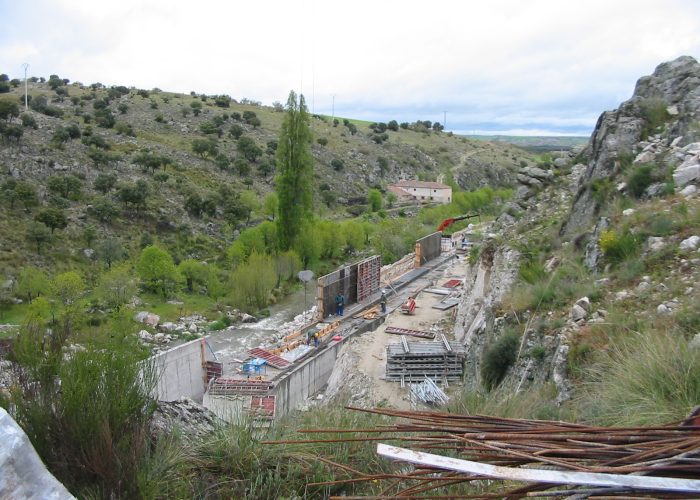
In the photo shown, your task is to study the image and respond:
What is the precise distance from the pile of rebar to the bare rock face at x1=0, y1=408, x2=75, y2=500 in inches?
67.5

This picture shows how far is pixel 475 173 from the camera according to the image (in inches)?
3344

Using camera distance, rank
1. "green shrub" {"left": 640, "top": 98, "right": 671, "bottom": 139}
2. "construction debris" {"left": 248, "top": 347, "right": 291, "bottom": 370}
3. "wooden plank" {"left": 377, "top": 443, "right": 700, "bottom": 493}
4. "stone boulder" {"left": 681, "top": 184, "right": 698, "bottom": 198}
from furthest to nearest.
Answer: "construction debris" {"left": 248, "top": 347, "right": 291, "bottom": 370}
"green shrub" {"left": 640, "top": 98, "right": 671, "bottom": 139}
"stone boulder" {"left": 681, "top": 184, "right": 698, "bottom": 198}
"wooden plank" {"left": 377, "top": 443, "right": 700, "bottom": 493}

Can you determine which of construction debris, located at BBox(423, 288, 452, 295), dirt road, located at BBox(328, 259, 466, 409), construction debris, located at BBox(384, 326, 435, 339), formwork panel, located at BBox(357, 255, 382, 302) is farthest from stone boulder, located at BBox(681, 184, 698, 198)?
formwork panel, located at BBox(357, 255, 382, 302)

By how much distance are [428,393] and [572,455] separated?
8541mm

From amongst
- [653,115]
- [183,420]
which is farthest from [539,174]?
[183,420]

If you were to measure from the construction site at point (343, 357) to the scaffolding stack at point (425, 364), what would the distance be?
0.02 m

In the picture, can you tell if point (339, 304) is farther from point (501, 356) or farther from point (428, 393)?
point (501, 356)

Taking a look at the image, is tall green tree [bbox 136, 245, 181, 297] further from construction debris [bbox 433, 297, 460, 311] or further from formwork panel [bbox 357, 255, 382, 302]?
construction debris [bbox 433, 297, 460, 311]

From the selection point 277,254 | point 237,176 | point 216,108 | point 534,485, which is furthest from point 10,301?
point 216,108

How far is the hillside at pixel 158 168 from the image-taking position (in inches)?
1315

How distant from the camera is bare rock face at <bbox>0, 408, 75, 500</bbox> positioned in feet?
8.06

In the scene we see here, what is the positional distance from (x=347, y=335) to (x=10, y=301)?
15.1 meters

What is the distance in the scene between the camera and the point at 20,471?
2.52 m

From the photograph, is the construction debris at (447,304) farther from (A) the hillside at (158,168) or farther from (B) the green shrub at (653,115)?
(A) the hillside at (158,168)
